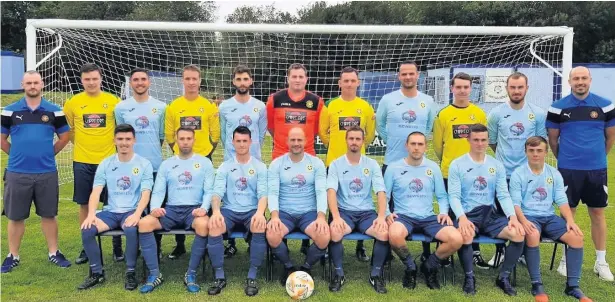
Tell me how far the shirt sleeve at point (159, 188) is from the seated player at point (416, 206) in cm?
188

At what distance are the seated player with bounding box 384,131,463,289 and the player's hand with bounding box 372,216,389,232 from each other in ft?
0.15

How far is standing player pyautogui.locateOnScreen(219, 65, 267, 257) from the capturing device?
4680 mm

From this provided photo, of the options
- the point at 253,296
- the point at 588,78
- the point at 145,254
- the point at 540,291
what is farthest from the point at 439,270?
the point at 145,254

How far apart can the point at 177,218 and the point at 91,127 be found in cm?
125

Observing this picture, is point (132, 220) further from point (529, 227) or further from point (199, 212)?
point (529, 227)

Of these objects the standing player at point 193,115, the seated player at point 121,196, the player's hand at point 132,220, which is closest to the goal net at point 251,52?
the standing player at point 193,115

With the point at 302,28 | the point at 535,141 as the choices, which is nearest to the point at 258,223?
the point at 535,141

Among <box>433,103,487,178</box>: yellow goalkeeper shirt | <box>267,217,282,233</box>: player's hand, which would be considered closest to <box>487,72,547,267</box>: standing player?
<box>433,103,487,178</box>: yellow goalkeeper shirt

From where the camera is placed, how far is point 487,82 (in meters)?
12.4

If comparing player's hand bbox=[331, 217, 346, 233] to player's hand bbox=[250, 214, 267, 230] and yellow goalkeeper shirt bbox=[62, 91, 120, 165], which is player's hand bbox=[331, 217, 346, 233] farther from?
yellow goalkeeper shirt bbox=[62, 91, 120, 165]

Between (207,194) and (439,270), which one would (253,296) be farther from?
(439,270)

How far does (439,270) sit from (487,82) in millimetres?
8951

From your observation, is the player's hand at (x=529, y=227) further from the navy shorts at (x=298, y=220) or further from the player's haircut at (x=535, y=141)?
the navy shorts at (x=298, y=220)

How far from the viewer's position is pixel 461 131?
178 inches
